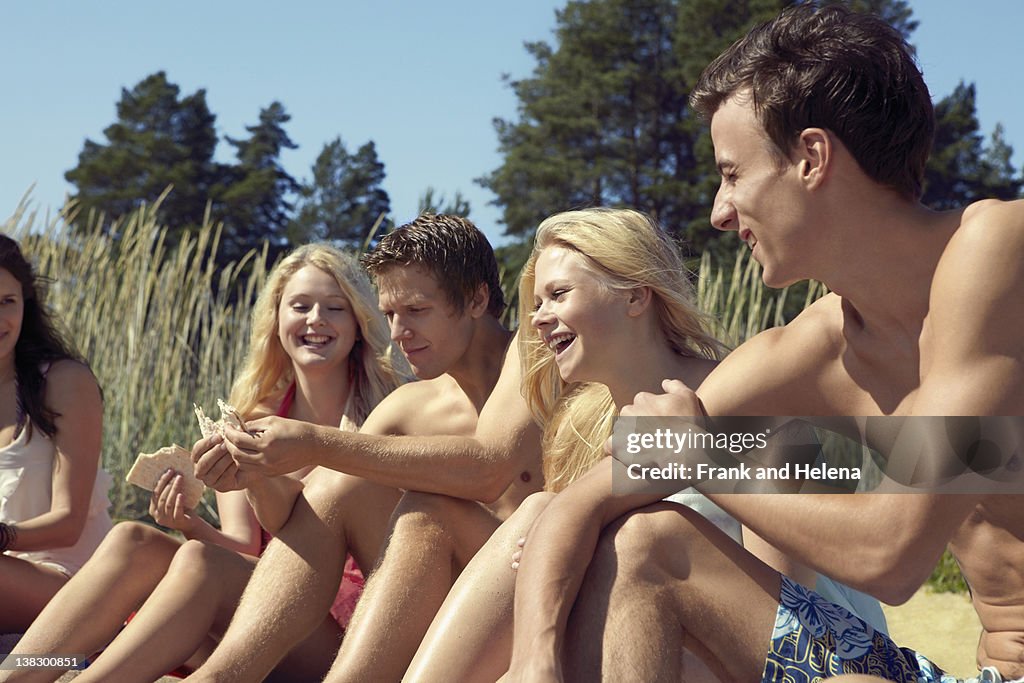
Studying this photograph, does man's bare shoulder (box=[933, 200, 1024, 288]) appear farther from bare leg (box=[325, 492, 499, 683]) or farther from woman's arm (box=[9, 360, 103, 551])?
woman's arm (box=[9, 360, 103, 551])

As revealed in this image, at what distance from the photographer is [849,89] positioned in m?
1.82

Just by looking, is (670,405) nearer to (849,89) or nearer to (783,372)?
(783,372)

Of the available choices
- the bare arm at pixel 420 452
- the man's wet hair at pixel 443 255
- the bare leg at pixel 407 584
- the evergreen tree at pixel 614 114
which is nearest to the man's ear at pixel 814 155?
the bare arm at pixel 420 452

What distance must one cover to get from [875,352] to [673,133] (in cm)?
2294

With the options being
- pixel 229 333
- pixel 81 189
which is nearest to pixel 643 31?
pixel 81 189

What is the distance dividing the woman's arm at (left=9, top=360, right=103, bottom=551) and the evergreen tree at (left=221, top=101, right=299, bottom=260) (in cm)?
2489

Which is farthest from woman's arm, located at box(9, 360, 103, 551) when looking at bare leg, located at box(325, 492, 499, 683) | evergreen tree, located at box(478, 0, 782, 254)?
evergreen tree, located at box(478, 0, 782, 254)

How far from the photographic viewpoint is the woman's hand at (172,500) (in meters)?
3.17

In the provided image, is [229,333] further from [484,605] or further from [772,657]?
[772,657]

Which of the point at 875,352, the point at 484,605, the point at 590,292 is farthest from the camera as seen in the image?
the point at 590,292

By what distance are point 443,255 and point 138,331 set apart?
11.7 ft

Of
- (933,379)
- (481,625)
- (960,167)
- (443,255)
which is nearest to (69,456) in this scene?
(443,255)

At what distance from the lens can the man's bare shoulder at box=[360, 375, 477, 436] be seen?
324cm

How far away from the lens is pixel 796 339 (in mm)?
2057
